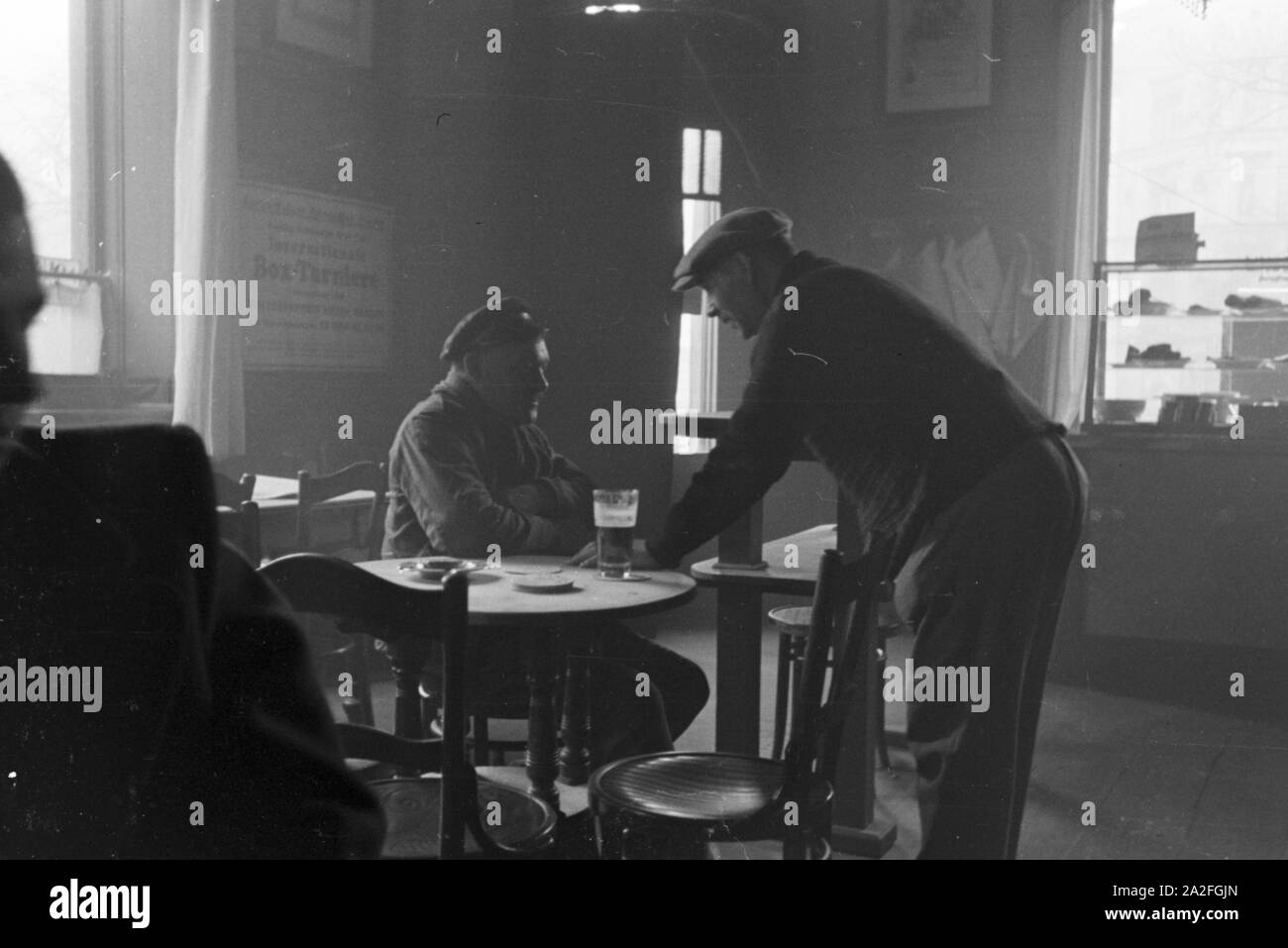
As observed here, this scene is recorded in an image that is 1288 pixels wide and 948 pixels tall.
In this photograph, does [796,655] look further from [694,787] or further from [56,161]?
[56,161]

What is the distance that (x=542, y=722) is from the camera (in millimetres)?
1379

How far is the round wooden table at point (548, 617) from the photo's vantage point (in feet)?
4.13

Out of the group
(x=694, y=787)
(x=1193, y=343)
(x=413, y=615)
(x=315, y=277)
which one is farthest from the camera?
(x=1193, y=343)

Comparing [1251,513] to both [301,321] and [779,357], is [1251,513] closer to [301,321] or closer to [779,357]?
[779,357]

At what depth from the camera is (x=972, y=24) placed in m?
1.19

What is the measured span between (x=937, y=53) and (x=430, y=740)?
1.03 meters

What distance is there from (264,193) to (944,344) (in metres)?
0.86

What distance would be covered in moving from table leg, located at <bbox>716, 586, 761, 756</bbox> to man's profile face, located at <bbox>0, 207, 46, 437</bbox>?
2.89ft

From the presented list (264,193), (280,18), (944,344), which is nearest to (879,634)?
(944,344)

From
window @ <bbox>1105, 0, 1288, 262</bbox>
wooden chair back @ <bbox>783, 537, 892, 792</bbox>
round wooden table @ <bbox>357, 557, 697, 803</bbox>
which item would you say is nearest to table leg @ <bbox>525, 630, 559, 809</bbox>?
round wooden table @ <bbox>357, 557, 697, 803</bbox>

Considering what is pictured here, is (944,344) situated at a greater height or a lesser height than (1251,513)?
greater

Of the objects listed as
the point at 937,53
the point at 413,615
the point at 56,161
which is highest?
the point at 937,53

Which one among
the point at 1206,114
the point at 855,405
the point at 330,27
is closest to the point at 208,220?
the point at 330,27

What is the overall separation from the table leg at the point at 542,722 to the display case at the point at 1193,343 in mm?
819
